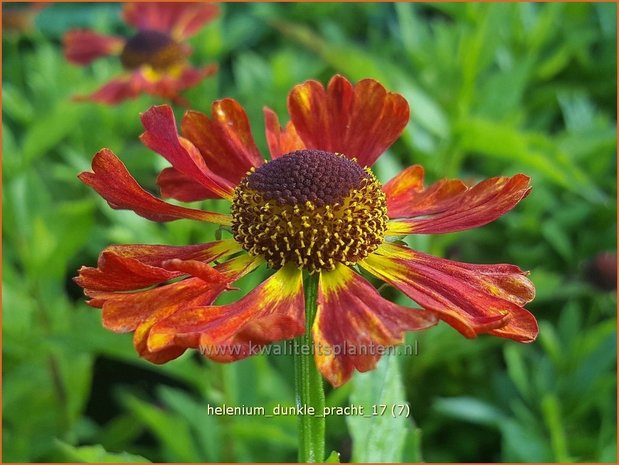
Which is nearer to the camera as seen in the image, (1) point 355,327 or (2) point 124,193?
(1) point 355,327

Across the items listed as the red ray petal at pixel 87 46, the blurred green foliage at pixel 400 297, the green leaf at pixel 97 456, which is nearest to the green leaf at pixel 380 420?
the blurred green foliage at pixel 400 297

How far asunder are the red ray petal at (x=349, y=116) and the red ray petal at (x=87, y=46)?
4.47 ft

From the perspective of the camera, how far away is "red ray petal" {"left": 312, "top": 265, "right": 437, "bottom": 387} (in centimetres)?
58

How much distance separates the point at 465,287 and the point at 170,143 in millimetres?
329

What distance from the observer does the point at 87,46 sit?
2.10m

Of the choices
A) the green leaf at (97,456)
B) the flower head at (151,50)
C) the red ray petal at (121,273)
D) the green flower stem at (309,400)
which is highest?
the flower head at (151,50)

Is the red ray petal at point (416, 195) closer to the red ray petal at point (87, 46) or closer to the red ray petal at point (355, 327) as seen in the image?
the red ray petal at point (355, 327)

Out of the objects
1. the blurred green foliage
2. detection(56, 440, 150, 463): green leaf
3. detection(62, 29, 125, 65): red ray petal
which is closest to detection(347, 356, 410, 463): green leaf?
the blurred green foliage

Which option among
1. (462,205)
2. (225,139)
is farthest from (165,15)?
(462,205)

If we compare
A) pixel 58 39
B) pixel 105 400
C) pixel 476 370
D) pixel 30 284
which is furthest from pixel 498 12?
pixel 58 39

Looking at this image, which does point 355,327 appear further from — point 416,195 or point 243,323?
point 416,195

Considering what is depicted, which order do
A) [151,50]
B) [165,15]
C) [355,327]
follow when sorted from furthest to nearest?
[165,15] < [151,50] < [355,327]

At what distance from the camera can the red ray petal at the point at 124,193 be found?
740mm

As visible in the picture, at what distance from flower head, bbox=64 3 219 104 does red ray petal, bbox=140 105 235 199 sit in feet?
3.05
